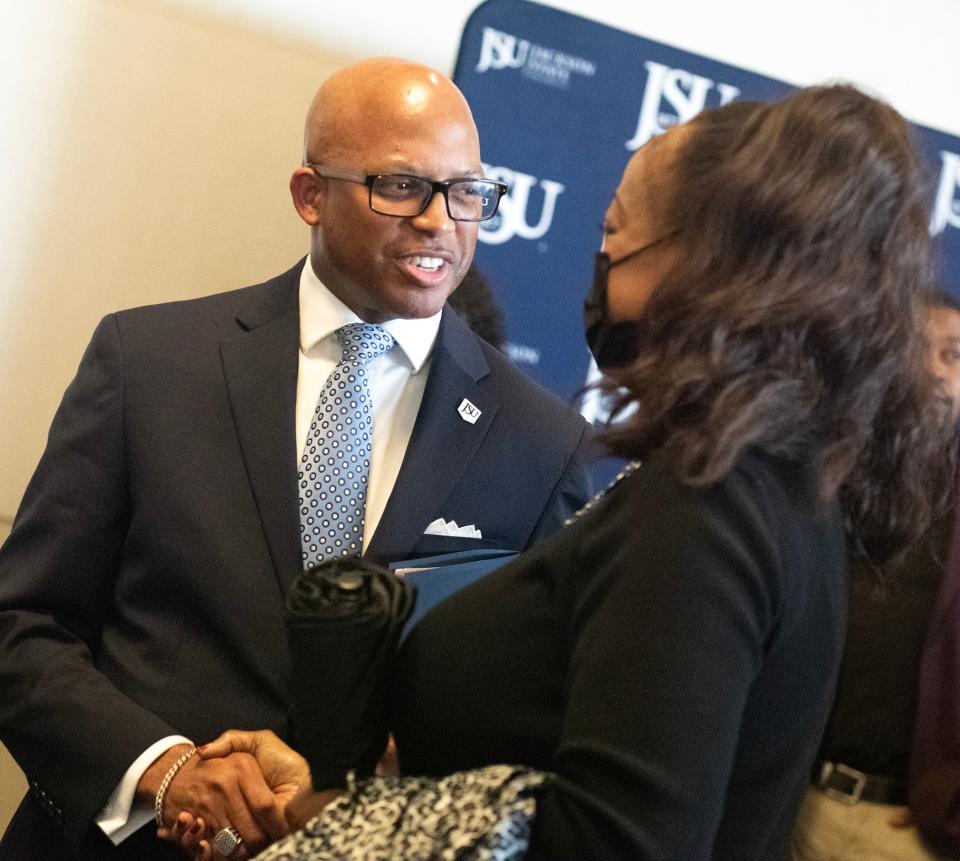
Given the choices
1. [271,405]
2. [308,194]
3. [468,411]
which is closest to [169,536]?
[271,405]

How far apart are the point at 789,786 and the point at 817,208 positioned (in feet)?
1.86

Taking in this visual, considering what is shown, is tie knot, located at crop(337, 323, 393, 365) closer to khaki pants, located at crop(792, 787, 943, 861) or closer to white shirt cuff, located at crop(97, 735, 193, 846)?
white shirt cuff, located at crop(97, 735, 193, 846)

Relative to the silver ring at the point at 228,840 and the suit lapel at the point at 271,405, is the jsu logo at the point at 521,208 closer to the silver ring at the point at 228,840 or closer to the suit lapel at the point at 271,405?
the suit lapel at the point at 271,405

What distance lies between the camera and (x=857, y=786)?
4.68 ft

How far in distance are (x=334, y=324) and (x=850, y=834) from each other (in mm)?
1089

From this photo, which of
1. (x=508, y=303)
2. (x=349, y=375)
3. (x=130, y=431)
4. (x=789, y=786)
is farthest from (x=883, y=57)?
(x=789, y=786)

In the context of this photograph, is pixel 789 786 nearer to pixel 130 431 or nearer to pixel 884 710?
pixel 884 710

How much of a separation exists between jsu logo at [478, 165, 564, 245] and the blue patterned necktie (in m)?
0.89

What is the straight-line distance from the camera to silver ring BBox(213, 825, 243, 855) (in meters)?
1.60

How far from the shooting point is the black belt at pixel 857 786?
142cm

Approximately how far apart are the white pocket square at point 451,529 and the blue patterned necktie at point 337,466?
0.11m

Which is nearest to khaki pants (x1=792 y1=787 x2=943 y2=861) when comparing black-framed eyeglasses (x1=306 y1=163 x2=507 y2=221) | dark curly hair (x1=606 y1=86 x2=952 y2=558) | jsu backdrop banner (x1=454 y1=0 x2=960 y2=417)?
dark curly hair (x1=606 y1=86 x2=952 y2=558)

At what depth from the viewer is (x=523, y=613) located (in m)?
1.21

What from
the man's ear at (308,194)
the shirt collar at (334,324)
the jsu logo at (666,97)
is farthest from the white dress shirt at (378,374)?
the jsu logo at (666,97)
